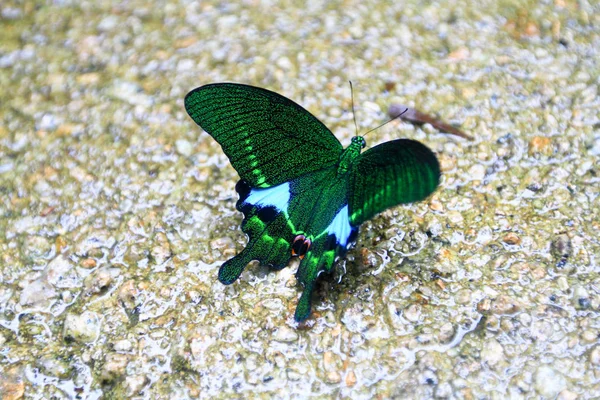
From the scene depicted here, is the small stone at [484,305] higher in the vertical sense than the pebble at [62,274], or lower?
lower

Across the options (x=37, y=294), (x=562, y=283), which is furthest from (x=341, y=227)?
(x=37, y=294)

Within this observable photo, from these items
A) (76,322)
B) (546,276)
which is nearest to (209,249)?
(76,322)

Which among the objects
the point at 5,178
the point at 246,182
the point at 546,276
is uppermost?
the point at 246,182

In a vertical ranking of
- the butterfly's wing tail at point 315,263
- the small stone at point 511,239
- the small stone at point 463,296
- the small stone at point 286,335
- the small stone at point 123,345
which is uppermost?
the butterfly's wing tail at point 315,263

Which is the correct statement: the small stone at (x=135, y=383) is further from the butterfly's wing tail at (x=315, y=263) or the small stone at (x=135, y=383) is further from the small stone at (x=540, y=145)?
the small stone at (x=540, y=145)

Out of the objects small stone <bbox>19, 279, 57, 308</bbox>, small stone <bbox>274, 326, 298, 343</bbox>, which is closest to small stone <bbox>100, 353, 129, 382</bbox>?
small stone <bbox>19, 279, 57, 308</bbox>

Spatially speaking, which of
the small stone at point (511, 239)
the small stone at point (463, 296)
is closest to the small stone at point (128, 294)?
the small stone at point (463, 296)

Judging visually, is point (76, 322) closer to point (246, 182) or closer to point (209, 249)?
point (209, 249)
